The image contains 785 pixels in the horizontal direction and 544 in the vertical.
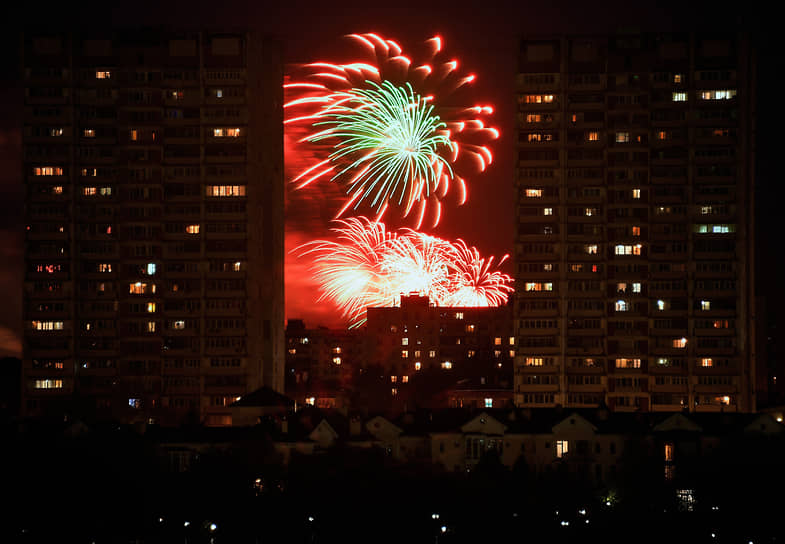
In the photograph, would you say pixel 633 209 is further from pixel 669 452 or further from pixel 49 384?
pixel 49 384

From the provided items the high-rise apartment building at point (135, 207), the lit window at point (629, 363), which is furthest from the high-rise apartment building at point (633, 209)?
the high-rise apartment building at point (135, 207)

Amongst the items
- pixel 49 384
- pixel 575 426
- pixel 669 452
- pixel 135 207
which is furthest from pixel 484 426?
pixel 49 384

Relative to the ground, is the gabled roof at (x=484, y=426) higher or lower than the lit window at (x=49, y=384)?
lower

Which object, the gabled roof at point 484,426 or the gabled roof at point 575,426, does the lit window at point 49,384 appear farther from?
the gabled roof at point 575,426

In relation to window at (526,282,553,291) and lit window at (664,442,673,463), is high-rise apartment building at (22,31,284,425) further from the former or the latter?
lit window at (664,442,673,463)

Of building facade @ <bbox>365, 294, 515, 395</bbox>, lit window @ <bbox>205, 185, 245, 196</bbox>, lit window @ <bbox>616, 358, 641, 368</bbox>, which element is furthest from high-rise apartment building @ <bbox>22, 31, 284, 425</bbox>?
building facade @ <bbox>365, 294, 515, 395</bbox>

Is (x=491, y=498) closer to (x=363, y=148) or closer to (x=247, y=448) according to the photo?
(x=247, y=448)

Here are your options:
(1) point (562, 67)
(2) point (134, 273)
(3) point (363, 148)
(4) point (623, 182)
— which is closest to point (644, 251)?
(4) point (623, 182)

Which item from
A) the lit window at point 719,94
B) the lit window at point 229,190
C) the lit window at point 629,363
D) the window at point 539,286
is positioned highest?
the lit window at point 719,94
